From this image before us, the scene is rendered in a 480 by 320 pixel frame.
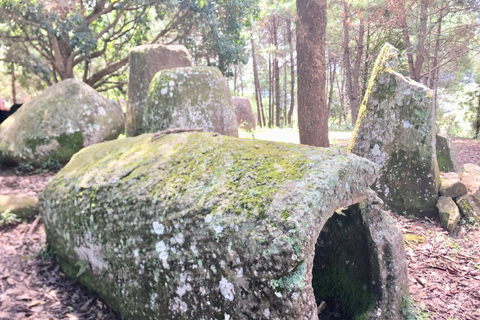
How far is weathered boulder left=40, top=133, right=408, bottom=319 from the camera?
1.62m

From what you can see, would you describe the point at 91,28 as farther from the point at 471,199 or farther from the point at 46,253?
the point at 471,199

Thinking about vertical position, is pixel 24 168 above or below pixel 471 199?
above

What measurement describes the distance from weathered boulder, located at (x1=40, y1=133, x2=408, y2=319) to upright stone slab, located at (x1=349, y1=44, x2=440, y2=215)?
2.38m

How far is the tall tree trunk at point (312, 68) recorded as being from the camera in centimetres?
492

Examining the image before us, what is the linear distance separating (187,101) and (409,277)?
411cm

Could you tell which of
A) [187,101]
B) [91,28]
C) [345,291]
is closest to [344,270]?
[345,291]

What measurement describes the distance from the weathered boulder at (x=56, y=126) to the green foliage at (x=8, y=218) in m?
2.00

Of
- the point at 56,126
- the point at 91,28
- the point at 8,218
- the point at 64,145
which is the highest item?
the point at 91,28

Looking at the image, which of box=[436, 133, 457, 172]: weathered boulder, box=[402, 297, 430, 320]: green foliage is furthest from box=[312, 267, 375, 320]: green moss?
box=[436, 133, 457, 172]: weathered boulder

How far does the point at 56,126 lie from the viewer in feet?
19.4

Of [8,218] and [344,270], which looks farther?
[8,218]

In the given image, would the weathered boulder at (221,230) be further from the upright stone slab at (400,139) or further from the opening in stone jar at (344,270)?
the upright stone slab at (400,139)

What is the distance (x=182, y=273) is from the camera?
6.37 ft

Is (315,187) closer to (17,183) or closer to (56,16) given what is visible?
(17,183)
